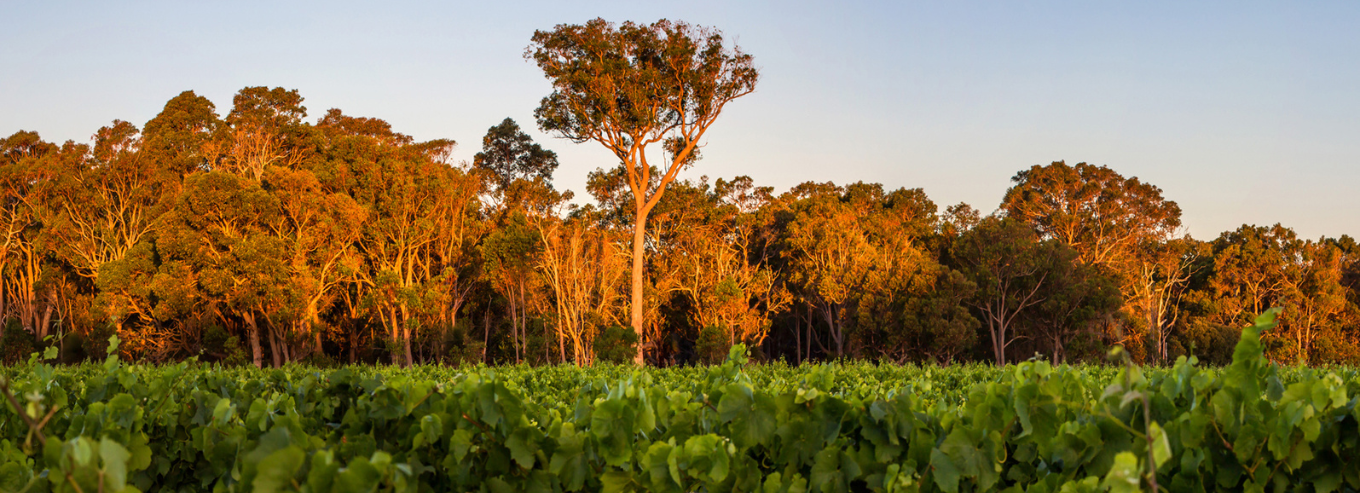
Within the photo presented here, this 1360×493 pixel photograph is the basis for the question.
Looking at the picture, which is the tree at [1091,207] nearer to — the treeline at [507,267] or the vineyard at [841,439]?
the treeline at [507,267]

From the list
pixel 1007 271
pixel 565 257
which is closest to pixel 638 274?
pixel 565 257

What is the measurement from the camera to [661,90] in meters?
24.5

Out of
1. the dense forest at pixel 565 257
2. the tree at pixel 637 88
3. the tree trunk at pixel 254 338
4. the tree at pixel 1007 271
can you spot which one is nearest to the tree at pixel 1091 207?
the dense forest at pixel 565 257

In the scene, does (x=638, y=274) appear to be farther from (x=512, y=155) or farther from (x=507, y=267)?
(x=512, y=155)

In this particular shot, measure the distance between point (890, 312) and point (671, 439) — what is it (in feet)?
94.0

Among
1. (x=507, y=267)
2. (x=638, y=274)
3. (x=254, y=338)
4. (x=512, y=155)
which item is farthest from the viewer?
(x=512, y=155)

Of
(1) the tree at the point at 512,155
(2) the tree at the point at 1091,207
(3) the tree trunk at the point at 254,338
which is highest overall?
(1) the tree at the point at 512,155

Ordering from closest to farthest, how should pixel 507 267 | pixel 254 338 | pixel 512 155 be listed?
1. pixel 254 338
2. pixel 507 267
3. pixel 512 155

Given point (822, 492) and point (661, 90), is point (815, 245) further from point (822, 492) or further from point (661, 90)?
point (822, 492)

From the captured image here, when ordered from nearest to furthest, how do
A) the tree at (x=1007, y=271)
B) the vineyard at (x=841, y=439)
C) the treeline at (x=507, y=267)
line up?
the vineyard at (x=841, y=439), the treeline at (x=507, y=267), the tree at (x=1007, y=271)

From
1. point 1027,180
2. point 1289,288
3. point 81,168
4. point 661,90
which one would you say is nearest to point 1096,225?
point 1027,180

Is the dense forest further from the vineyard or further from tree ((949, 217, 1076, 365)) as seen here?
the vineyard

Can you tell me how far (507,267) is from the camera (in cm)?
2858

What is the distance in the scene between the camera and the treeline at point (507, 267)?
83.4 ft
